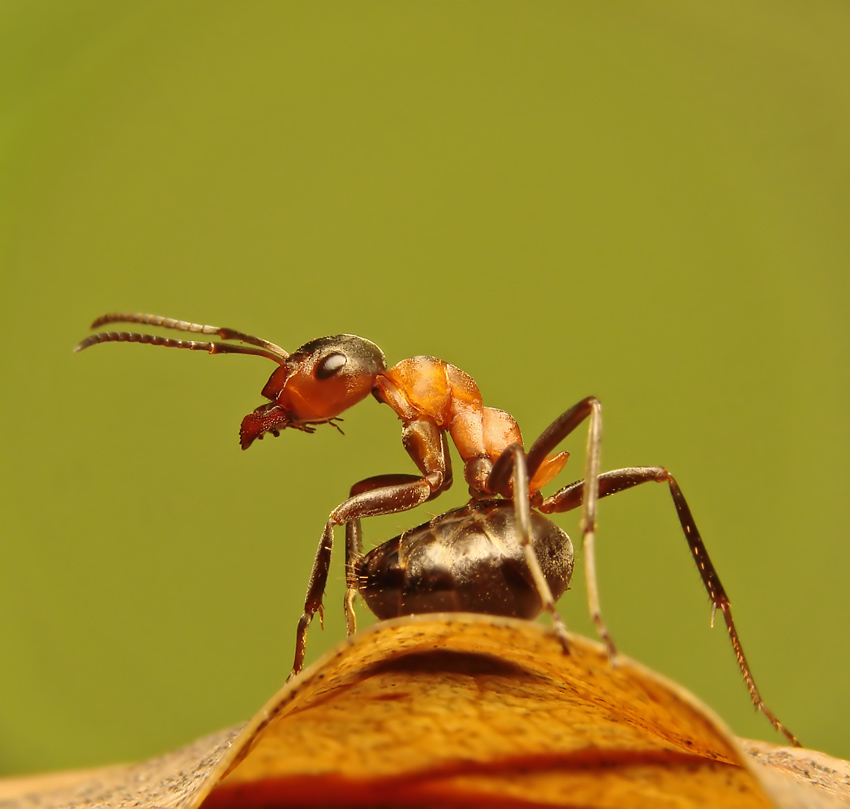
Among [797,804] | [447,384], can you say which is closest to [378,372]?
[447,384]

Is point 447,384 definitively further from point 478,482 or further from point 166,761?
point 166,761

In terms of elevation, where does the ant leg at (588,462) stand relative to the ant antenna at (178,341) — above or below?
below

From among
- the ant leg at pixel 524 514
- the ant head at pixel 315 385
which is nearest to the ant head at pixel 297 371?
the ant head at pixel 315 385

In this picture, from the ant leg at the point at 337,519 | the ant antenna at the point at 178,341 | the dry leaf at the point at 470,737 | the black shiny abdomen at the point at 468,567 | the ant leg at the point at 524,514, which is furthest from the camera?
the ant antenna at the point at 178,341

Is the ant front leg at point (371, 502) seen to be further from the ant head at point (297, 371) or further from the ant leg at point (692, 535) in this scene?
the ant leg at point (692, 535)

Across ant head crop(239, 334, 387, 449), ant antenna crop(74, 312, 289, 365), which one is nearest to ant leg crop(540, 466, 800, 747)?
ant head crop(239, 334, 387, 449)

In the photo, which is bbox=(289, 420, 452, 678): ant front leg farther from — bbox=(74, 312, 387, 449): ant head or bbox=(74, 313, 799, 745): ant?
bbox=(74, 312, 387, 449): ant head

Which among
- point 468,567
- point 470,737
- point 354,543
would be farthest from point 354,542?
point 470,737
